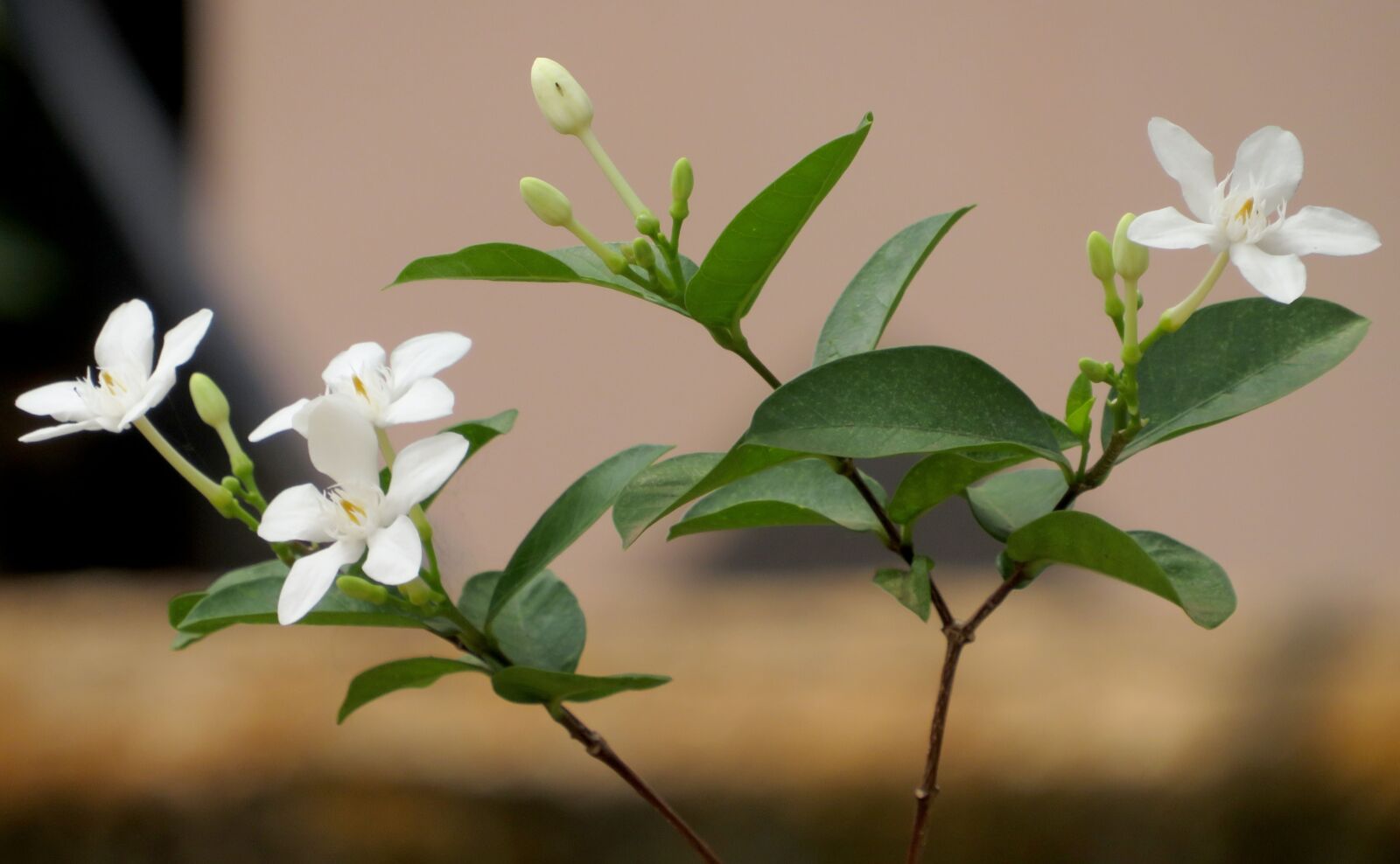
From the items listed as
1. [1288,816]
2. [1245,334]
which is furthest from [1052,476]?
[1288,816]

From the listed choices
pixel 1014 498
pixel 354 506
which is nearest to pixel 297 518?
pixel 354 506

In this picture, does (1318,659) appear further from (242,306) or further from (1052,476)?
(242,306)

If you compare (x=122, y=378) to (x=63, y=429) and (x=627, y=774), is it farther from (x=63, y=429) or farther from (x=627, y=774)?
(x=627, y=774)

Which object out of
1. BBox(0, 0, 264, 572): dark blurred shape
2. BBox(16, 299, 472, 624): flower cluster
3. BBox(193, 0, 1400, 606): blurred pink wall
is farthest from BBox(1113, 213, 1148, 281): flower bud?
BBox(0, 0, 264, 572): dark blurred shape

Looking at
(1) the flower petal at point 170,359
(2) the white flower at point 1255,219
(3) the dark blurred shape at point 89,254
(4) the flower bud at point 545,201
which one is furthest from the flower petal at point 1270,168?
(3) the dark blurred shape at point 89,254

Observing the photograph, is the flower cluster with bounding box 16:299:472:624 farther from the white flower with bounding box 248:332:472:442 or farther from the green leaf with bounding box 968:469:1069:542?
the green leaf with bounding box 968:469:1069:542
